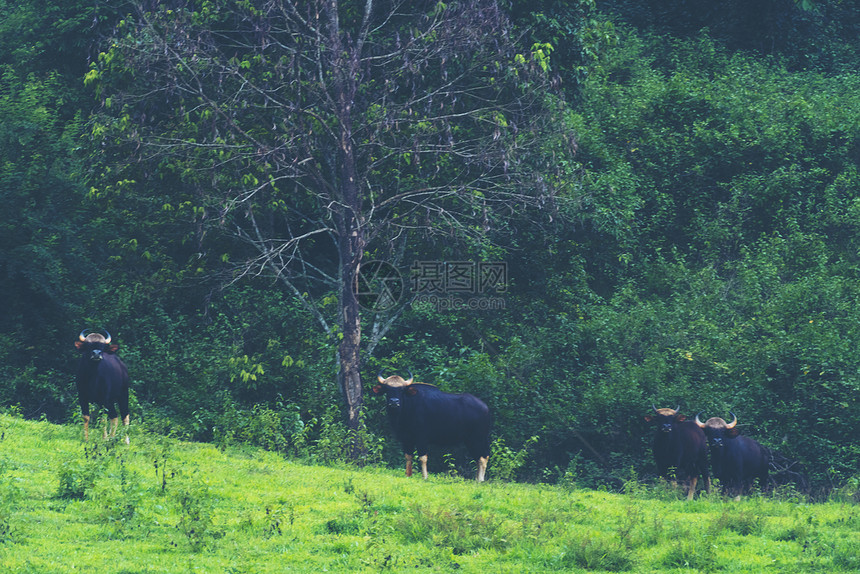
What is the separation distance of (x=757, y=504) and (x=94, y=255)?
673 inches

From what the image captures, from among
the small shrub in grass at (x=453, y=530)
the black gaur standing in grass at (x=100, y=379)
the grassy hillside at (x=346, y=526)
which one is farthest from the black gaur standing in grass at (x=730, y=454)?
the black gaur standing in grass at (x=100, y=379)

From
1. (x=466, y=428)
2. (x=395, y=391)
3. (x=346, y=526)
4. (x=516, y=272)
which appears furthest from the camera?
(x=516, y=272)

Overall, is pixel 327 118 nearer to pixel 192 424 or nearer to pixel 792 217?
pixel 192 424

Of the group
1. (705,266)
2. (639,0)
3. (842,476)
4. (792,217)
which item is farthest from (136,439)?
(639,0)

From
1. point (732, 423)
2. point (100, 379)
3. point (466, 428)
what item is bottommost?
point (466, 428)

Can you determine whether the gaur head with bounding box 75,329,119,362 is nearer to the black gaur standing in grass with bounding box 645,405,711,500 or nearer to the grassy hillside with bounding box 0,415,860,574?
the grassy hillside with bounding box 0,415,860,574

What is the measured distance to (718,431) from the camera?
17.8 m

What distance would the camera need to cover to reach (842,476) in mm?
18781

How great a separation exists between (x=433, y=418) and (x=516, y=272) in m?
6.78

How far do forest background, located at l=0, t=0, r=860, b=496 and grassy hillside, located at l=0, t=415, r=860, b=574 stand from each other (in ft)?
13.9

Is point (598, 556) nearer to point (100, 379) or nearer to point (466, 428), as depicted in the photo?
point (466, 428)

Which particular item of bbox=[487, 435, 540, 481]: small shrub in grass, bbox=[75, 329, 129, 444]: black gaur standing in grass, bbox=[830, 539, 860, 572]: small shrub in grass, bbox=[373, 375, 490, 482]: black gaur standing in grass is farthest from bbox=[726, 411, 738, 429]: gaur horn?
bbox=[75, 329, 129, 444]: black gaur standing in grass

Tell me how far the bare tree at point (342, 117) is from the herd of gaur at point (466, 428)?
1867 mm

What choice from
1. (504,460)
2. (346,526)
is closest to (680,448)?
(504,460)
